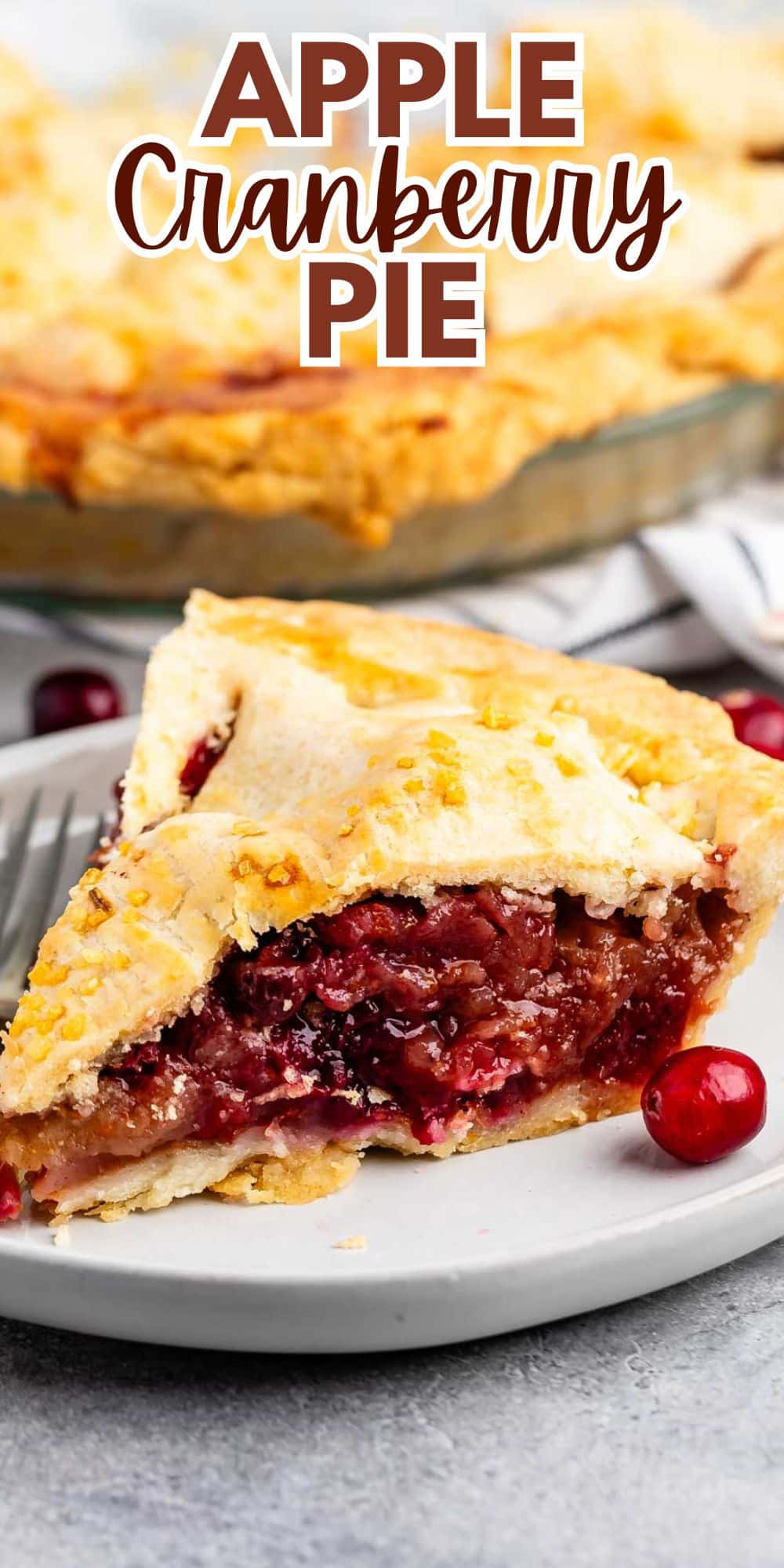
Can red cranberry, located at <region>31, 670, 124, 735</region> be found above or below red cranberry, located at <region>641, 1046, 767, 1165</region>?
above

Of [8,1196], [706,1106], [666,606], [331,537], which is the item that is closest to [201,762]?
[8,1196]

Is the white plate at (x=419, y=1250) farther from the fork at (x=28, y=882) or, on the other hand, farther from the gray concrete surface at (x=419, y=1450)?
the fork at (x=28, y=882)

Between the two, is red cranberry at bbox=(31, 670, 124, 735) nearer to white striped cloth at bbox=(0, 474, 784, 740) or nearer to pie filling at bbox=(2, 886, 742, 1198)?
white striped cloth at bbox=(0, 474, 784, 740)

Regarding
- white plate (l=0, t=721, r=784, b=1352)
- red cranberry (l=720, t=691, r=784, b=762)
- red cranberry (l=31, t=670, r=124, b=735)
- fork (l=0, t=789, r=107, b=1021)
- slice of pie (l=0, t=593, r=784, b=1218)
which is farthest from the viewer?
red cranberry (l=31, t=670, r=124, b=735)

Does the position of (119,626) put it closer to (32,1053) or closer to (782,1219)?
(32,1053)

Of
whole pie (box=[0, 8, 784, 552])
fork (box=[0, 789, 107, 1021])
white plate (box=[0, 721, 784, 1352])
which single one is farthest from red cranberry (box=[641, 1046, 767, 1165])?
whole pie (box=[0, 8, 784, 552])

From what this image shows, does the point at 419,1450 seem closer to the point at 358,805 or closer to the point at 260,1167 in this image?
the point at 260,1167
